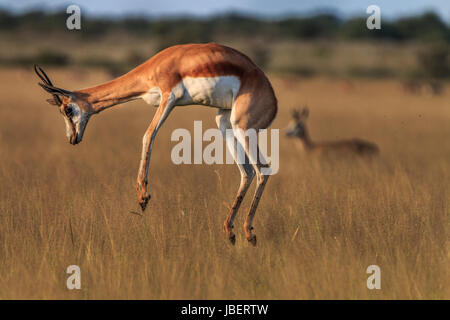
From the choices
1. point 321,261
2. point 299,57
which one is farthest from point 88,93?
point 299,57

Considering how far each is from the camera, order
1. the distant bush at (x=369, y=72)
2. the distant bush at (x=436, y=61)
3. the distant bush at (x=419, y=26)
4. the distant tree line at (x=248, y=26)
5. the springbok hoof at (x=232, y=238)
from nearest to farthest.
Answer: the springbok hoof at (x=232, y=238) → the distant bush at (x=436, y=61) → the distant bush at (x=369, y=72) → the distant bush at (x=419, y=26) → the distant tree line at (x=248, y=26)

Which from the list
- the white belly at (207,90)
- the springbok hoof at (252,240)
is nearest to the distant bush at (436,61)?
the white belly at (207,90)

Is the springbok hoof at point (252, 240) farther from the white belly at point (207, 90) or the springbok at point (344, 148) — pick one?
the springbok at point (344, 148)

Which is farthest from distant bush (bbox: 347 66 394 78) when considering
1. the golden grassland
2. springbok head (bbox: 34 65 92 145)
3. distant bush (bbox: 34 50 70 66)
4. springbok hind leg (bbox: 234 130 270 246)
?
springbok head (bbox: 34 65 92 145)

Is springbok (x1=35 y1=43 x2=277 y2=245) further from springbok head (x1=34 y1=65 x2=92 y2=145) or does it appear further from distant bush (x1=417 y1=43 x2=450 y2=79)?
distant bush (x1=417 y1=43 x2=450 y2=79)

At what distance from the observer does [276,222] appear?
18.9 feet

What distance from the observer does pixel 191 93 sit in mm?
5168

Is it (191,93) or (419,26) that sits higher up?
(419,26)

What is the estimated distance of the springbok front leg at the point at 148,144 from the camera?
5020mm

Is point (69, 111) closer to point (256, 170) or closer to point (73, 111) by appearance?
point (73, 111)

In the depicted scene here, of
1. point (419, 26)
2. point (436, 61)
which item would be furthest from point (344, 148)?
point (419, 26)

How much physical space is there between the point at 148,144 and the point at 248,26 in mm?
99147

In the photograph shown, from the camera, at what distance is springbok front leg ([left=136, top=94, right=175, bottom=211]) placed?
5.02m

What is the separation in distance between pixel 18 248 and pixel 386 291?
279cm
